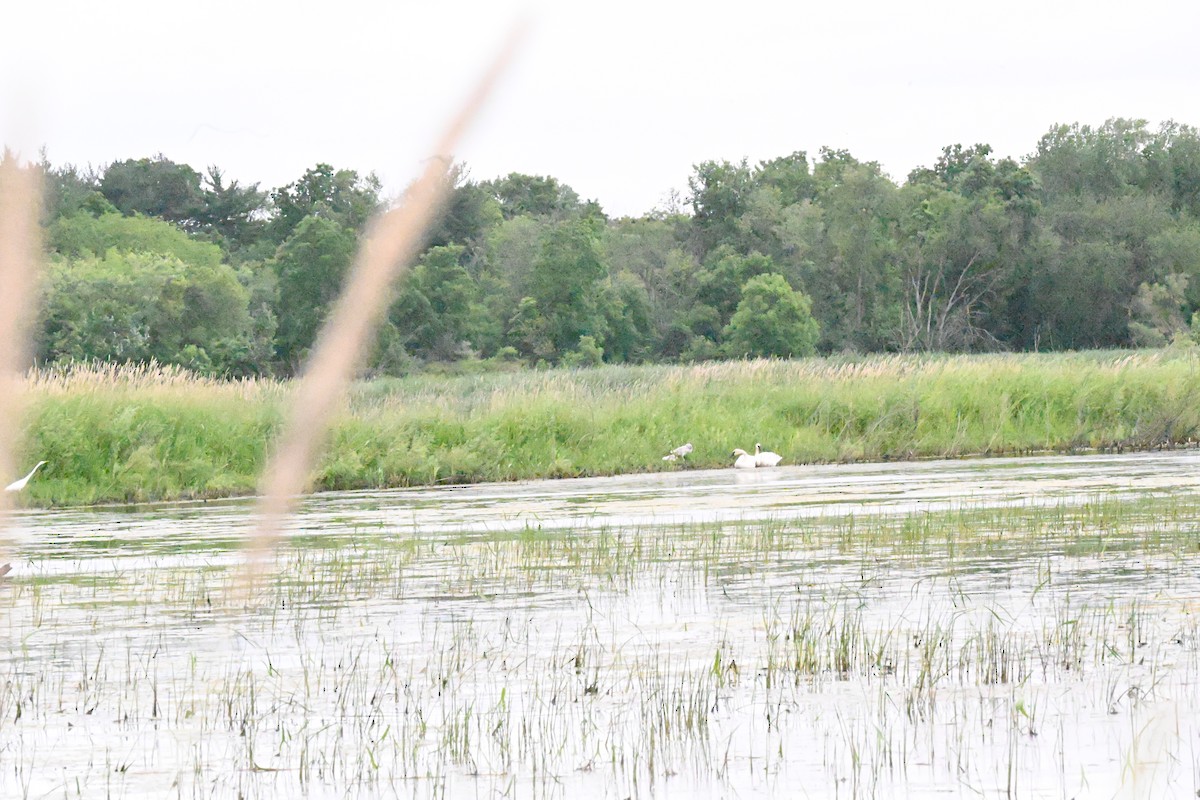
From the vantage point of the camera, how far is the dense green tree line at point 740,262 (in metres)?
61.4

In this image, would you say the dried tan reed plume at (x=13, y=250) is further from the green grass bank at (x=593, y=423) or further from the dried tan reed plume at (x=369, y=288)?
the green grass bank at (x=593, y=423)

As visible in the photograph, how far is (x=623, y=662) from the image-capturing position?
9859 millimetres

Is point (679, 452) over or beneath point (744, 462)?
over

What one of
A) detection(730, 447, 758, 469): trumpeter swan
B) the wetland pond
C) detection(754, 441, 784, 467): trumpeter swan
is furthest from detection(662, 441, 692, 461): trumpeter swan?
the wetland pond

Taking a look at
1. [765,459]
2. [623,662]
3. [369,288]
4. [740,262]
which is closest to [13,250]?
[369,288]

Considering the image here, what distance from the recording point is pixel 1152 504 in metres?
18.2

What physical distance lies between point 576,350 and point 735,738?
198 feet

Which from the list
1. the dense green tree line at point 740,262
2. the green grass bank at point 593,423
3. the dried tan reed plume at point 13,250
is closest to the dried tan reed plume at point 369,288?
the dried tan reed plume at point 13,250

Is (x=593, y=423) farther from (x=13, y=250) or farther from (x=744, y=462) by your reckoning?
(x=13, y=250)

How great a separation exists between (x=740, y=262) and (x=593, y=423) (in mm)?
45613

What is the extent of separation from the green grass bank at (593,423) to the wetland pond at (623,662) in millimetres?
6875

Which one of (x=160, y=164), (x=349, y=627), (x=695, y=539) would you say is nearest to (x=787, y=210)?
(x=160, y=164)

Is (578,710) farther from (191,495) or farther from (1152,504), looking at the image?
(191,495)

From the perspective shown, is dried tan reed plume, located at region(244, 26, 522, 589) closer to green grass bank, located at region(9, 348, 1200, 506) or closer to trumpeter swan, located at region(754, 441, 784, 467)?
green grass bank, located at region(9, 348, 1200, 506)
